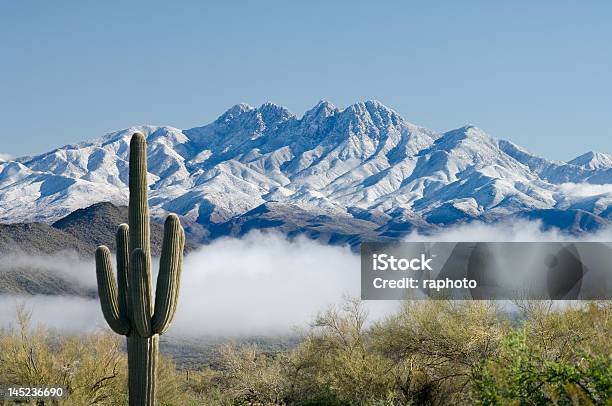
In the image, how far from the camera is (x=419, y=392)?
2673 centimetres

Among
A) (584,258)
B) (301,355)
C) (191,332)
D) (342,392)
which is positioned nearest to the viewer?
(342,392)

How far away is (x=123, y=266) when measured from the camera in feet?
73.4

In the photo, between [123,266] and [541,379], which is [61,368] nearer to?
[123,266]

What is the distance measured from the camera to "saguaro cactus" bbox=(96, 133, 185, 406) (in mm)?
21312

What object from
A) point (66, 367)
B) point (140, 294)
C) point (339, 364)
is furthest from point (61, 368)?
point (140, 294)

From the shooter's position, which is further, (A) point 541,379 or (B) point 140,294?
(B) point 140,294

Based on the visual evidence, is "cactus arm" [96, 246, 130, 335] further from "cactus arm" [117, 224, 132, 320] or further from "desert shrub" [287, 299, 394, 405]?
"desert shrub" [287, 299, 394, 405]

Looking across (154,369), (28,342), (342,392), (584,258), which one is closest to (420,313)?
(342,392)

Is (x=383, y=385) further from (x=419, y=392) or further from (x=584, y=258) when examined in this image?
(x=584, y=258)

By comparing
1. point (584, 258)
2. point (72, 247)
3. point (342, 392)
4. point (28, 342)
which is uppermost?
point (72, 247)

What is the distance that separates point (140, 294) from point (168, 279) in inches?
31.9

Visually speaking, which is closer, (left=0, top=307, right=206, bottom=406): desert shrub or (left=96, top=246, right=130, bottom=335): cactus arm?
(left=96, top=246, right=130, bottom=335): cactus arm

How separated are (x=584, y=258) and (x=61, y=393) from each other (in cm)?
3196

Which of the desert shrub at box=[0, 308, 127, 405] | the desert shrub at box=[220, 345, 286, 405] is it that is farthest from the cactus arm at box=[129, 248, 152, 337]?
the desert shrub at box=[220, 345, 286, 405]
